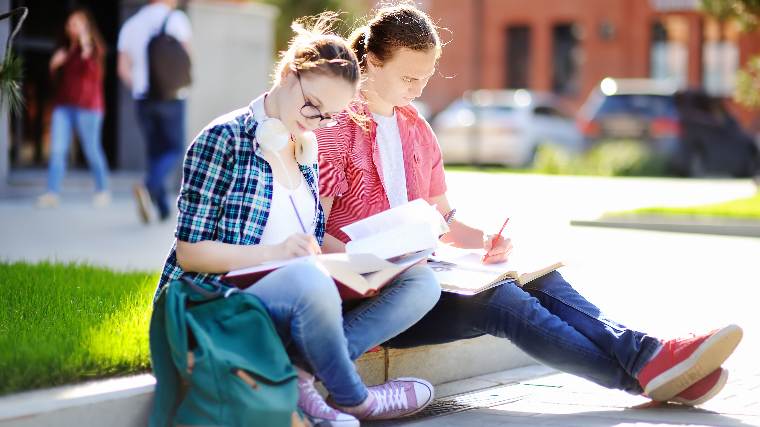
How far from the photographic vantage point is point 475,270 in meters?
4.56

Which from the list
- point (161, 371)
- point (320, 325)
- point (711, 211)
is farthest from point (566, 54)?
point (161, 371)

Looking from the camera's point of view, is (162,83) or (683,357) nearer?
(683,357)

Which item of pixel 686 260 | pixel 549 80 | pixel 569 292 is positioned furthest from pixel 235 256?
pixel 549 80

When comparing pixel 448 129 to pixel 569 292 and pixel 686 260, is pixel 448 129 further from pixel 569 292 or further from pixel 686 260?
pixel 569 292

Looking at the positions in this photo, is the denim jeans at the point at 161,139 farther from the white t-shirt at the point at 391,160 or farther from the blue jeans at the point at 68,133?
the white t-shirt at the point at 391,160

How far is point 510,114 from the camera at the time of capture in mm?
24250

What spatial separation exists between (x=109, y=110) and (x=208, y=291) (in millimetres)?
13634

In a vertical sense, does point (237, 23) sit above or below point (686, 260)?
above

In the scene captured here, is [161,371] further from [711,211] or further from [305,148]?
[711,211]

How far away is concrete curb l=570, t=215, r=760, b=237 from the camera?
1097 cm

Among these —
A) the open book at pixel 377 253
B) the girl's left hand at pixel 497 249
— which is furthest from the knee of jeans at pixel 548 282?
the open book at pixel 377 253

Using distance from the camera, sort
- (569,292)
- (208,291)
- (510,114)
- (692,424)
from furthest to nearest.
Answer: (510,114), (569,292), (692,424), (208,291)

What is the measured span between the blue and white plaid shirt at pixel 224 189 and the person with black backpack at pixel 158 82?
251 inches

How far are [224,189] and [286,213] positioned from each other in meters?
0.26
